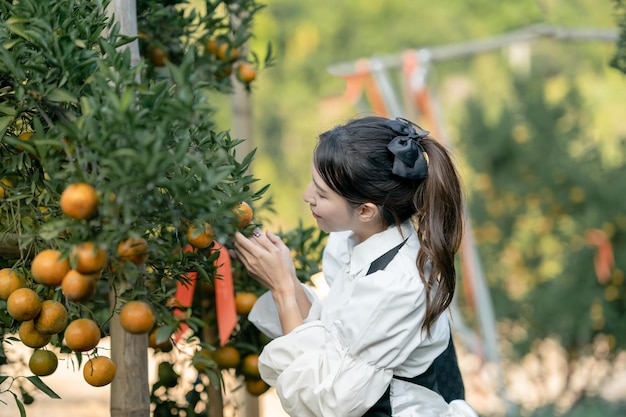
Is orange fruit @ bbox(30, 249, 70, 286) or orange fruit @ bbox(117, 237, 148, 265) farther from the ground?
orange fruit @ bbox(117, 237, 148, 265)

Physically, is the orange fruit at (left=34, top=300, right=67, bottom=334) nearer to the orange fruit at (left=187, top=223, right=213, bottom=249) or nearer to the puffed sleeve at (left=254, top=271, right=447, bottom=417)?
the orange fruit at (left=187, top=223, right=213, bottom=249)

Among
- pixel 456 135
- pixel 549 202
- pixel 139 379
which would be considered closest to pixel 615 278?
pixel 549 202

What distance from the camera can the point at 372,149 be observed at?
1776 mm

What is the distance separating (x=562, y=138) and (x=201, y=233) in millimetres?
4516

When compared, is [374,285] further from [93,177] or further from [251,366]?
[93,177]

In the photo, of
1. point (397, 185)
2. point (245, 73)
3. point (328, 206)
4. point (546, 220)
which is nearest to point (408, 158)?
point (397, 185)

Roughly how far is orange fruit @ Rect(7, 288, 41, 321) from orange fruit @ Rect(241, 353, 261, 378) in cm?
69

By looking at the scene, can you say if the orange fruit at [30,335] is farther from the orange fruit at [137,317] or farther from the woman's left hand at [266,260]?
the woman's left hand at [266,260]

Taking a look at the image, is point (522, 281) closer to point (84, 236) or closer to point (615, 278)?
point (615, 278)

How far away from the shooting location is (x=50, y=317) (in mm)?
1416

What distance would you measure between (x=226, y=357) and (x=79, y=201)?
84 centimetres

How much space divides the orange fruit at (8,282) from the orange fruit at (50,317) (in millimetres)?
53

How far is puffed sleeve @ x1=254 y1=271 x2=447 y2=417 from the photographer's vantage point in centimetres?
165

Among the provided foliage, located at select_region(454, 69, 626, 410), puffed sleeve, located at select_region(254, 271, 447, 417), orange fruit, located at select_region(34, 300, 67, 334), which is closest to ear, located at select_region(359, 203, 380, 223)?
puffed sleeve, located at select_region(254, 271, 447, 417)
